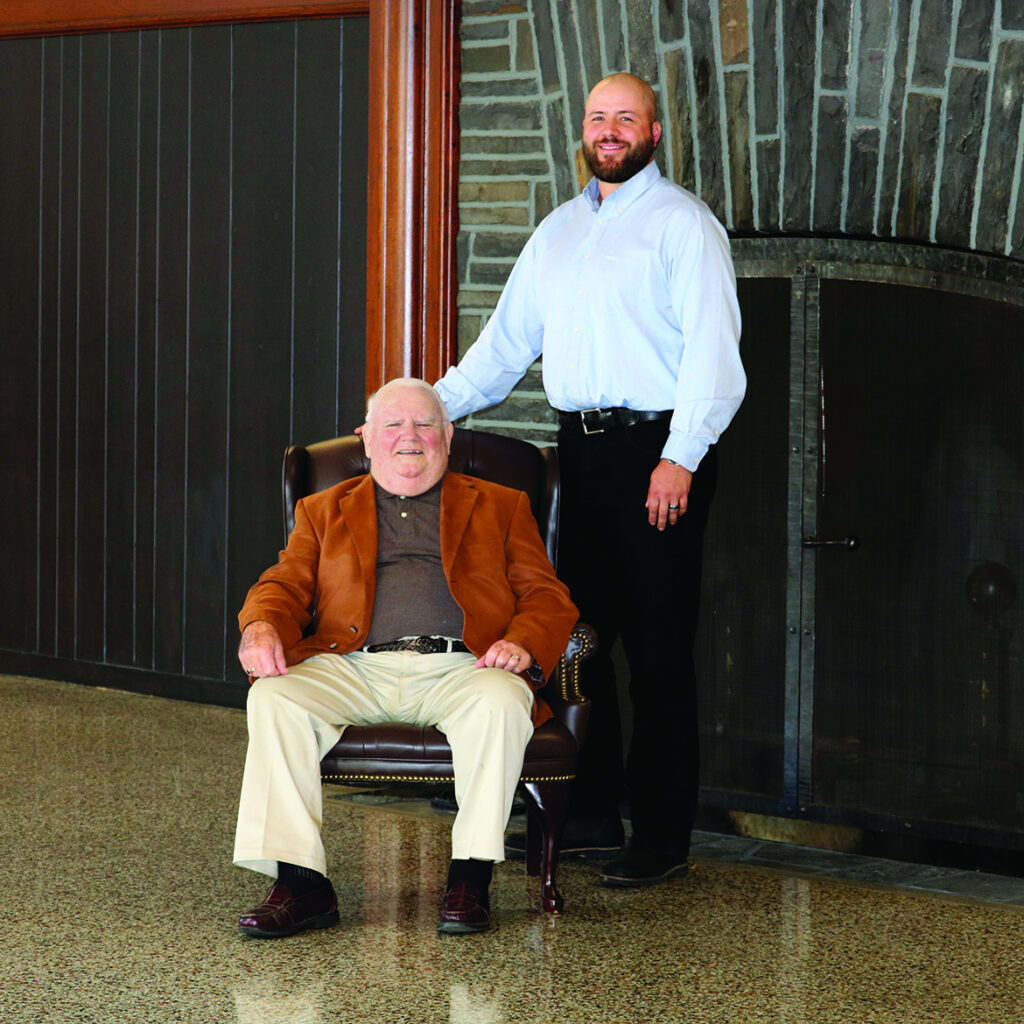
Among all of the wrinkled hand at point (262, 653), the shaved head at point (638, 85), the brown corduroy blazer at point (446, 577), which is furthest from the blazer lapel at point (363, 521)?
the shaved head at point (638, 85)

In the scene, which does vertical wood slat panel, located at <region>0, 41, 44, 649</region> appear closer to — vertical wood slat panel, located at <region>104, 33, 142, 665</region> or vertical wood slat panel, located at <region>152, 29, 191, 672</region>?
vertical wood slat panel, located at <region>104, 33, 142, 665</region>

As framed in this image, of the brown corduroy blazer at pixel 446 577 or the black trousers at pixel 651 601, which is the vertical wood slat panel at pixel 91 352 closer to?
the brown corduroy blazer at pixel 446 577

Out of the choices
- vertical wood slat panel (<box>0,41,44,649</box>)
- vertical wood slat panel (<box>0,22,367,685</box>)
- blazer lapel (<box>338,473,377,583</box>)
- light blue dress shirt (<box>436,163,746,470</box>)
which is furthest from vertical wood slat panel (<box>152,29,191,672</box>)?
blazer lapel (<box>338,473,377,583</box>)

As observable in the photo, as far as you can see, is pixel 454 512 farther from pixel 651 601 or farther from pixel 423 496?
pixel 651 601

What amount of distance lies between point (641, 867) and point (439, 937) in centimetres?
57

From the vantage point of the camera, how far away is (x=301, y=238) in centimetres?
488

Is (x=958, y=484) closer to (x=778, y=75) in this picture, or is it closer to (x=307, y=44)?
(x=778, y=75)

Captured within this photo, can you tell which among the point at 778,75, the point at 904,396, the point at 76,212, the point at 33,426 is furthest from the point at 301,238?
the point at 904,396

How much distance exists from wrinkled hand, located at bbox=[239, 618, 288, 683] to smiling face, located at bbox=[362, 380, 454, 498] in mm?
453

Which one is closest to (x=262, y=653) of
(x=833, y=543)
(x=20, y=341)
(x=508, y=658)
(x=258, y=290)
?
(x=508, y=658)

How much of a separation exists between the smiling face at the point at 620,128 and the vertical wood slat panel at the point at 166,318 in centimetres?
160

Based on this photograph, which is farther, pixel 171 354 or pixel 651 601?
pixel 171 354

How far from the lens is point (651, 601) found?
129 inches

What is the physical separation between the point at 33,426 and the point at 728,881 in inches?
136
